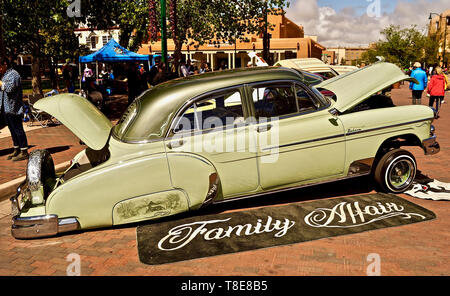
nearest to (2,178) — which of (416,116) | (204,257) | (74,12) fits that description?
(204,257)

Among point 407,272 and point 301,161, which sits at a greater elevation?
point 301,161

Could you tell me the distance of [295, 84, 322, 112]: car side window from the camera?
15.7ft

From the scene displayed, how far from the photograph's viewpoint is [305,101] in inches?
190

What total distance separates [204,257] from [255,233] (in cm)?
70

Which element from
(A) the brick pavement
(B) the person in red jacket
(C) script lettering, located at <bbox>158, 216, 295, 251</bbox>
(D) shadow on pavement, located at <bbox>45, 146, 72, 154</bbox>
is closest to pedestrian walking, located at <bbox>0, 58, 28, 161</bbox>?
(D) shadow on pavement, located at <bbox>45, 146, 72, 154</bbox>

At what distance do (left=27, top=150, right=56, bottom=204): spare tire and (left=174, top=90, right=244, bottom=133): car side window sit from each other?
161cm

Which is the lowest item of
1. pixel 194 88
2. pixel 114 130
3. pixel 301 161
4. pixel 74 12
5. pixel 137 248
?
pixel 137 248

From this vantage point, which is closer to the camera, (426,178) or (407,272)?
(407,272)

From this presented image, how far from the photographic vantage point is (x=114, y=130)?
15.5 ft

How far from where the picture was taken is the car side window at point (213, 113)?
446 centimetres

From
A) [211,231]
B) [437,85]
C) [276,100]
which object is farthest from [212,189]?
[437,85]

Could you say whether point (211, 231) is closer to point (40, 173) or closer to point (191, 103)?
point (191, 103)
